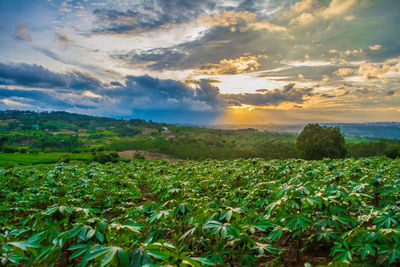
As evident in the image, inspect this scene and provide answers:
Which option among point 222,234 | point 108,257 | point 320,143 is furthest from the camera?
point 320,143

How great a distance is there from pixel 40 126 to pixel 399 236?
165 meters

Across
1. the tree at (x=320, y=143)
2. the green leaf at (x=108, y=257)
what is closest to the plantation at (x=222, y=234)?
the green leaf at (x=108, y=257)

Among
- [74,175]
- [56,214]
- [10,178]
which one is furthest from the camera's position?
[74,175]

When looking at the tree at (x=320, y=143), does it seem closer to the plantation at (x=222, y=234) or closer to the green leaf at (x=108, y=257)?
the plantation at (x=222, y=234)

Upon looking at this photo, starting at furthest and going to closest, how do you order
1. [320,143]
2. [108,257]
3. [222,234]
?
1. [320,143]
2. [222,234]
3. [108,257]

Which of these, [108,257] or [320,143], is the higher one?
[108,257]

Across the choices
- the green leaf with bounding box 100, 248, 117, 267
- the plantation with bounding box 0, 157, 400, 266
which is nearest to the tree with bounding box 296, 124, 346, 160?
the plantation with bounding box 0, 157, 400, 266

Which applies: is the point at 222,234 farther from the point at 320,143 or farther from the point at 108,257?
the point at 320,143

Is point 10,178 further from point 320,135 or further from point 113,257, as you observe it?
point 320,135

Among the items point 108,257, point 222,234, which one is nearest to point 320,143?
point 222,234

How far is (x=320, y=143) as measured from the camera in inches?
1401

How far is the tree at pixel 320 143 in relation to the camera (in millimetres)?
35469

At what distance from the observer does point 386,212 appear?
3334 millimetres

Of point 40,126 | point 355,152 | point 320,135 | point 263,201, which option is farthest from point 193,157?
point 40,126
